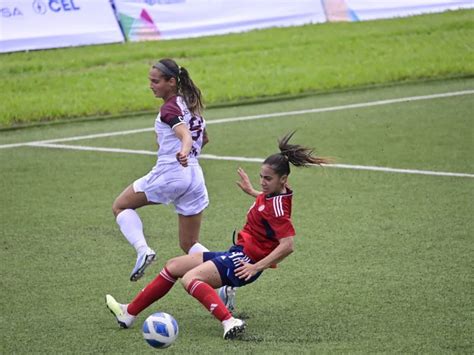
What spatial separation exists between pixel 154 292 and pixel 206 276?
45 centimetres

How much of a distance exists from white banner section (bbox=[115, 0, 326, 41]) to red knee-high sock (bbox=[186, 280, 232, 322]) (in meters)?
14.9

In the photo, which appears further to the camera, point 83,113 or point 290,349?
point 83,113

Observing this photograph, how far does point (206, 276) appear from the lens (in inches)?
325

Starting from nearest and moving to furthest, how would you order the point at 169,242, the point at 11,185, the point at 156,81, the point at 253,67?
the point at 156,81, the point at 169,242, the point at 11,185, the point at 253,67

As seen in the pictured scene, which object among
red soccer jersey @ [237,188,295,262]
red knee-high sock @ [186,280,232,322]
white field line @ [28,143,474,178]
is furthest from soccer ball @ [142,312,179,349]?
white field line @ [28,143,474,178]

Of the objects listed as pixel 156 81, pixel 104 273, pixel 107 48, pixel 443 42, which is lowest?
pixel 443 42

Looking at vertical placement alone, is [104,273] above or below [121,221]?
below

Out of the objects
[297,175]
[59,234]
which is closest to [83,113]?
[297,175]

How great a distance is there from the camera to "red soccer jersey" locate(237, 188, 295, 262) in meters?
8.12

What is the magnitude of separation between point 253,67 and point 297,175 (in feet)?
22.0

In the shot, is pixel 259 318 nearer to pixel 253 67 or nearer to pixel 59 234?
pixel 59 234

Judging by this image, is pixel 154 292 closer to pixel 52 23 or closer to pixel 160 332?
pixel 160 332

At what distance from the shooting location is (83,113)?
18.1 metres

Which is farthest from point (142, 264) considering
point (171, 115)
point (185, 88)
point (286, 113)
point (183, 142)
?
point (286, 113)
